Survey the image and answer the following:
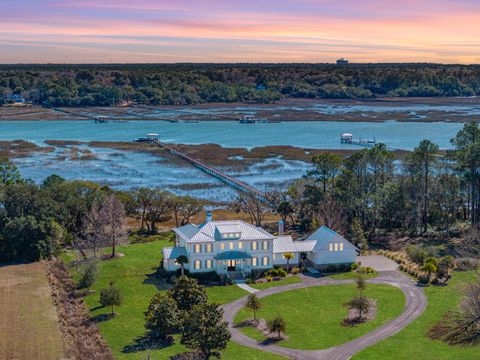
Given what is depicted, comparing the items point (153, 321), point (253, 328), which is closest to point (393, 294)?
point (253, 328)

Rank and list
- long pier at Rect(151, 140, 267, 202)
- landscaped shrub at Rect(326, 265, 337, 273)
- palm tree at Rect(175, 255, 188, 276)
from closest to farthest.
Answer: palm tree at Rect(175, 255, 188, 276) < landscaped shrub at Rect(326, 265, 337, 273) < long pier at Rect(151, 140, 267, 202)

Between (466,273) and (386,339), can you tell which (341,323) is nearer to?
(386,339)

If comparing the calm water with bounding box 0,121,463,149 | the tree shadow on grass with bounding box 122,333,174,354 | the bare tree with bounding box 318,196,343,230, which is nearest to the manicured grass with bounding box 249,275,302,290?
the bare tree with bounding box 318,196,343,230

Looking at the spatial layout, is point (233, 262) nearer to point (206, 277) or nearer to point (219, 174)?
point (206, 277)

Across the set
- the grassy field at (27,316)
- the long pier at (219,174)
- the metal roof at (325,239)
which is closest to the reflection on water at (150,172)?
the long pier at (219,174)

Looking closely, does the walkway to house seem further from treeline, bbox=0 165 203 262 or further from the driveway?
treeline, bbox=0 165 203 262

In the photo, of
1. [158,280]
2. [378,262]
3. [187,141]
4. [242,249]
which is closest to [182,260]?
[158,280]

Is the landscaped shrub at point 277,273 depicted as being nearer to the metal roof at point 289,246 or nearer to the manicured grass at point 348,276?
the metal roof at point 289,246
